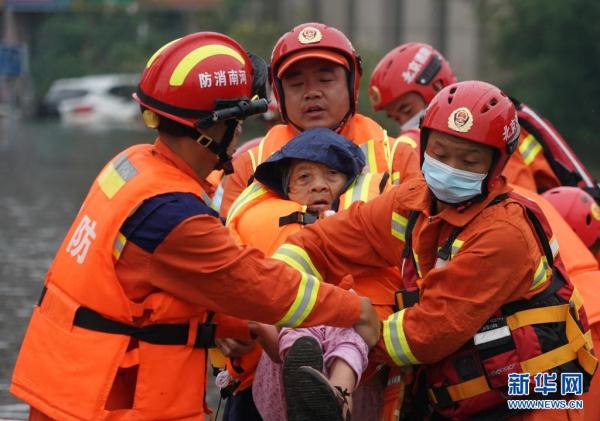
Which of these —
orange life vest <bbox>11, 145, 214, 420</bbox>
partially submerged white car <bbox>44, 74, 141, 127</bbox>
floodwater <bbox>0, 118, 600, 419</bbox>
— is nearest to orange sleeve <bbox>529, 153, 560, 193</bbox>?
floodwater <bbox>0, 118, 600, 419</bbox>

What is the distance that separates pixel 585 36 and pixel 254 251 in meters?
25.8

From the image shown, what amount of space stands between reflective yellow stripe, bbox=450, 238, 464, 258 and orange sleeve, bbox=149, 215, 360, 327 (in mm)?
421

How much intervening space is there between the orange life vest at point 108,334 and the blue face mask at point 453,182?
2.88ft

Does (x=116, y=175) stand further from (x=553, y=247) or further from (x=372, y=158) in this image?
(x=553, y=247)

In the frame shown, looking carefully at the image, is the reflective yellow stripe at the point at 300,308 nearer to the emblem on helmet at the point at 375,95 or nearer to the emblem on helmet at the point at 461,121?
the emblem on helmet at the point at 461,121

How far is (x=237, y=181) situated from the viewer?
6.33 m

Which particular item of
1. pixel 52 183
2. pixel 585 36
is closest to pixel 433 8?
pixel 585 36

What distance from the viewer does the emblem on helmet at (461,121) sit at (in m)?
4.98

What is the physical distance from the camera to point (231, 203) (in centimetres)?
633

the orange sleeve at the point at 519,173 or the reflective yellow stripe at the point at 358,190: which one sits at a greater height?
the reflective yellow stripe at the point at 358,190

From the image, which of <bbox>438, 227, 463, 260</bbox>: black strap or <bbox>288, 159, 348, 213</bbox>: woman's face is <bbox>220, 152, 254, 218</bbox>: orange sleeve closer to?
<bbox>288, 159, 348, 213</bbox>: woman's face

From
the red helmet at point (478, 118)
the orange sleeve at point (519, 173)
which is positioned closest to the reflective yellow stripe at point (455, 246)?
the red helmet at point (478, 118)

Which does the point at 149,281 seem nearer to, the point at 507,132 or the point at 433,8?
the point at 507,132

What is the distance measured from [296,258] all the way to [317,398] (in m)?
0.81
